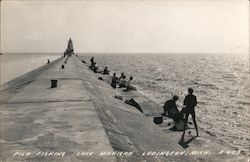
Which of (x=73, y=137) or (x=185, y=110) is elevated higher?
(x=73, y=137)

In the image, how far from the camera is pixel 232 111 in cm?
2650

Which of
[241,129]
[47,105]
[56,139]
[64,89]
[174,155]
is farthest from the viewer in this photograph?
[241,129]

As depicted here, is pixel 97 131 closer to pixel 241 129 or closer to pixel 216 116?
pixel 241 129

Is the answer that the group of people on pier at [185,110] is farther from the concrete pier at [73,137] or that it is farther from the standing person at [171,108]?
the concrete pier at [73,137]

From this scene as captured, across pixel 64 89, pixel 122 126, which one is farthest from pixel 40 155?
pixel 64 89

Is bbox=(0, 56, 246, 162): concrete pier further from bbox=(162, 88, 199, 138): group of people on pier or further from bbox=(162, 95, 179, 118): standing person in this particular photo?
bbox=(162, 95, 179, 118): standing person

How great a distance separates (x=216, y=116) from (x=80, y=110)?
1517cm

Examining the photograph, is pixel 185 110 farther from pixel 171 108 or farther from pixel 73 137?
pixel 73 137

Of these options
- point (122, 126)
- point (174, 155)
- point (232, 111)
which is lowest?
point (232, 111)

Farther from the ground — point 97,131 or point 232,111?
point 97,131

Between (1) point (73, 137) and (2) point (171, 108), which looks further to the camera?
(2) point (171, 108)

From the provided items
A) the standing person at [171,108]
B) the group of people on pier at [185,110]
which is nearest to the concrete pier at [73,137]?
the group of people on pier at [185,110]

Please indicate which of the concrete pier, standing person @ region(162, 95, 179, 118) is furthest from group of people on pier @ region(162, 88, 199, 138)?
the concrete pier

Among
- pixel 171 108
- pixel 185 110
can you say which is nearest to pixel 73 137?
pixel 185 110
